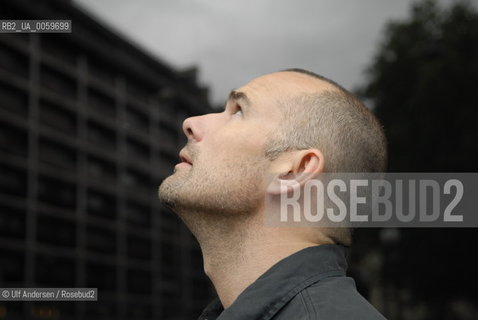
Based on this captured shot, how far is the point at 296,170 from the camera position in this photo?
207 centimetres

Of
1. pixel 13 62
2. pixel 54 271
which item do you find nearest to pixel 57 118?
pixel 13 62

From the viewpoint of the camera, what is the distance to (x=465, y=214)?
13.0m

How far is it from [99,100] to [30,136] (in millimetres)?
9344

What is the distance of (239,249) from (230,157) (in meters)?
0.33

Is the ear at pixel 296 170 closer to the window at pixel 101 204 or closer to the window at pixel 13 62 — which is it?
the window at pixel 13 62

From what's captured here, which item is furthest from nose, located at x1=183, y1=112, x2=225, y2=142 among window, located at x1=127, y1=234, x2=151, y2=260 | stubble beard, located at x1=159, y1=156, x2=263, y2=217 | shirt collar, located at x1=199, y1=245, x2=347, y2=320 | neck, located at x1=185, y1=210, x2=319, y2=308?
window, located at x1=127, y1=234, x2=151, y2=260

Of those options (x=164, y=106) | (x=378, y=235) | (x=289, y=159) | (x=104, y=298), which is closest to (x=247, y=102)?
(x=289, y=159)

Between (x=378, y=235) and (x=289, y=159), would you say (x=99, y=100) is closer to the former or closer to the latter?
(x=378, y=235)

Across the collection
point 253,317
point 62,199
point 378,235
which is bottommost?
point 253,317

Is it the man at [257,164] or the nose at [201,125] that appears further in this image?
the nose at [201,125]

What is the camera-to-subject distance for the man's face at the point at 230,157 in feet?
6.80

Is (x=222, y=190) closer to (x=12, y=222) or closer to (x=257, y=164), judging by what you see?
(x=257, y=164)

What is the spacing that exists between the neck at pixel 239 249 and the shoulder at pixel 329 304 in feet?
0.95

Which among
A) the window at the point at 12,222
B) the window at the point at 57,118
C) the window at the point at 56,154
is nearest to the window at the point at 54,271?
the window at the point at 12,222
